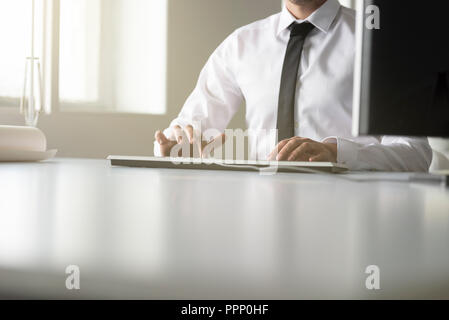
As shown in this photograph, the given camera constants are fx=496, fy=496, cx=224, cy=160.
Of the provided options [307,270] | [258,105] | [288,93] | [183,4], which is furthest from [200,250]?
[183,4]

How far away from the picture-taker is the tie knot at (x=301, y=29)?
1795 millimetres

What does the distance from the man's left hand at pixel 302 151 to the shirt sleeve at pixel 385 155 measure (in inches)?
2.0

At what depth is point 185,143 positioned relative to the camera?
49.6 inches

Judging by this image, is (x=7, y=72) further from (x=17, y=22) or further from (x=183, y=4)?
(x=183, y=4)

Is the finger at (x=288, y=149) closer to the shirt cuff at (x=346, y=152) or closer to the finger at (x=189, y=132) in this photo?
→ the shirt cuff at (x=346, y=152)

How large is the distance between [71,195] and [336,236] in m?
0.30

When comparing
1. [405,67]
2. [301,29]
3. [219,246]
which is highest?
[301,29]

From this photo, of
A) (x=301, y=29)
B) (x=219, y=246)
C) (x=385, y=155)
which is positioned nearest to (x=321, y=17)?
(x=301, y=29)

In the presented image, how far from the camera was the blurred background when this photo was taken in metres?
2.85

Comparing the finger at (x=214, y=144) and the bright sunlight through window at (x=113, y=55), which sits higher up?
the bright sunlight through window at (x=113, y=55)

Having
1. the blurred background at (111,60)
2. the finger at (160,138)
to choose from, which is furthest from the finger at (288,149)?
the blurred background at (111,60)

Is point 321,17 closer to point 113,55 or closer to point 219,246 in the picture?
point 113,55

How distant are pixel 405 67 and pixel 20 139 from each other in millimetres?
788

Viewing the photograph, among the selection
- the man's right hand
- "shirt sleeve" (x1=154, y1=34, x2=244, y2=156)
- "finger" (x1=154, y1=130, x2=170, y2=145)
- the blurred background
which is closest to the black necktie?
"shirt sleeve" (x1=154, y1=34, x2=244, y2=156)
